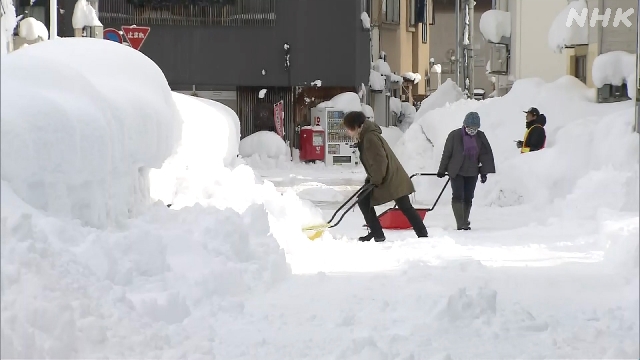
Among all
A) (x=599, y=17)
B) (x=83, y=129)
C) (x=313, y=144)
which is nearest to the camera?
(x=83, y=129)

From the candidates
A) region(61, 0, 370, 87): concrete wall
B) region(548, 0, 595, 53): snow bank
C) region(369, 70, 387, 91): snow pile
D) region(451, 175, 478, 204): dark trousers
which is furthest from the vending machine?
region(451, 175, 478, 204): dark trousers

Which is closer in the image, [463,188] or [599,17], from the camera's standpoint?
[463,188]

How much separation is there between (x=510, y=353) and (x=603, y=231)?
13.9ft

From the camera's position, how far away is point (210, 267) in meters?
6.36


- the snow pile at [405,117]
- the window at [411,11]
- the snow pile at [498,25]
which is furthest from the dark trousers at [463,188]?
the window at [411,11]

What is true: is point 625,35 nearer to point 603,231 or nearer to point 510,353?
point 603,231

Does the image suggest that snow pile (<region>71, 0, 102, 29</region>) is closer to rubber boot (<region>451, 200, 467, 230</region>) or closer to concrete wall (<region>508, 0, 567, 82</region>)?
rubber boot (<region>451, 200, 467, 230</region>)

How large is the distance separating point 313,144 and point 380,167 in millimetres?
21235

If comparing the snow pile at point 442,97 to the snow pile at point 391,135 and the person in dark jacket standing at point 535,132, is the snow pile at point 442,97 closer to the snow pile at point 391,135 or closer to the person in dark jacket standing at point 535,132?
the snow pile at point 391,135

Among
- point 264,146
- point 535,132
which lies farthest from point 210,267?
point 264,146

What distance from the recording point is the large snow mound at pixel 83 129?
4898mm

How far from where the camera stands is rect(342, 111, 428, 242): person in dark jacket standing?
9.76 meters

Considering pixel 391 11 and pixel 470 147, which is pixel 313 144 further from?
pixel 470 147

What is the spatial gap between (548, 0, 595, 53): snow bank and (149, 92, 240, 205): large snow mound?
659cm
